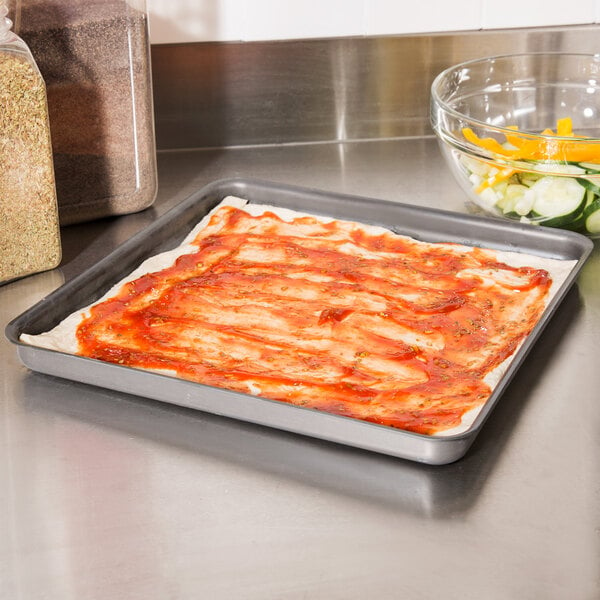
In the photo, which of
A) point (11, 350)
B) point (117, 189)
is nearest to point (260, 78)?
point (117, 189)

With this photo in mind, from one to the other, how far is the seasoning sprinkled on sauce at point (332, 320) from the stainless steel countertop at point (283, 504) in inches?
1.6

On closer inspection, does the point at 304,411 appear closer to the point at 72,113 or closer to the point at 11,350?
the point at 11,350

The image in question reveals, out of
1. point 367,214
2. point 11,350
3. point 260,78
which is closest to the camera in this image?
point 11,350

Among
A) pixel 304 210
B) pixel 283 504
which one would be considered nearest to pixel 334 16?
pixel 304 210

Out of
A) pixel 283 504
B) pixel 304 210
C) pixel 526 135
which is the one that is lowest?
pixel 283 504

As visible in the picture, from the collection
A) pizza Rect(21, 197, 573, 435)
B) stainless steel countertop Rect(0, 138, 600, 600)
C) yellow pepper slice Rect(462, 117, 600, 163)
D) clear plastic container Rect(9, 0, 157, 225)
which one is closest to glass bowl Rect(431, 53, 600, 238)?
yellow pepper slice Rect(462, 117, 600, 163)

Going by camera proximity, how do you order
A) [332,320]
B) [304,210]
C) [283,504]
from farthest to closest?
[304,210]
[332,320]
[283,504]

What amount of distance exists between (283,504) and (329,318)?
26 centimetres

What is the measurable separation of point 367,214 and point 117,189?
0.32 meters

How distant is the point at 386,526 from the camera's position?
78 centimetres

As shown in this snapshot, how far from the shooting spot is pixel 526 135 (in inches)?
45.5

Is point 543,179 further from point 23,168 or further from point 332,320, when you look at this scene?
point 23,168

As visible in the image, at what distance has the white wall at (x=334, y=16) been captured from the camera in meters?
1.47

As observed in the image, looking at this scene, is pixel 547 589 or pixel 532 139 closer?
pixel 547 589
